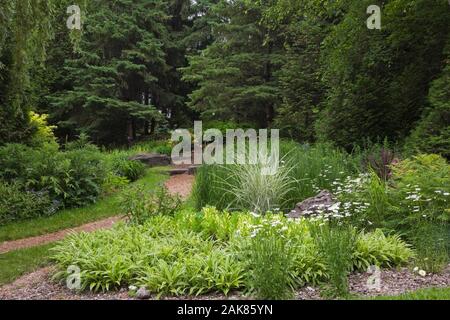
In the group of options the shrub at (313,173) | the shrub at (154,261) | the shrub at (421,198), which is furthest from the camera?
the shrub at (313,173)

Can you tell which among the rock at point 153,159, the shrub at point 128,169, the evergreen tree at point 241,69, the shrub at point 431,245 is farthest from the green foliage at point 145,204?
the evergreen tree at point 241,69

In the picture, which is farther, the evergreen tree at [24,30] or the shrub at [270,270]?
the evergreen tree at [24,30]

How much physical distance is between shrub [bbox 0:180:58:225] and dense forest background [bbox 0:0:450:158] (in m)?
1.80

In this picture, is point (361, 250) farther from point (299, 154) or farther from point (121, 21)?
point (121, 21)

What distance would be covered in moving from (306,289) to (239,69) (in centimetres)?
1390

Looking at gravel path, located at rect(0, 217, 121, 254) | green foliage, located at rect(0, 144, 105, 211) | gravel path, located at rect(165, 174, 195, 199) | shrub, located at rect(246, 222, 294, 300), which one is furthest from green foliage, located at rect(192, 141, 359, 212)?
gravel path, located at rect(165, 174, 195, 199)

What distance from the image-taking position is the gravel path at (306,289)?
4.26m

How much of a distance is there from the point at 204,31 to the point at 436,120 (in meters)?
16.8

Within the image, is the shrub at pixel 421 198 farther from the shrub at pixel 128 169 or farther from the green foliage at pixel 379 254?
the shrub at pixel 128 169

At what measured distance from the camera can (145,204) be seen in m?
6.69

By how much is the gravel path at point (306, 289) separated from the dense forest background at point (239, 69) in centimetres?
400

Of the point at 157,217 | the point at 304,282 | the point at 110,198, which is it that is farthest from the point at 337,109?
the point at 304,282

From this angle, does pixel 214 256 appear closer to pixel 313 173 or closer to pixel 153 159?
pixel 313 173

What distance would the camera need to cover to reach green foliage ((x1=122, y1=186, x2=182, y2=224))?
6512mm
